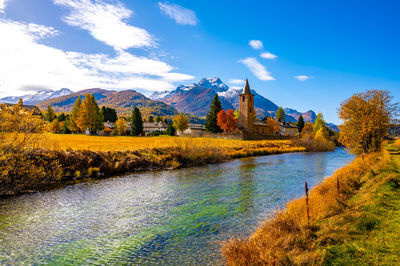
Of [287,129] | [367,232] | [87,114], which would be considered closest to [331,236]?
[367,232]

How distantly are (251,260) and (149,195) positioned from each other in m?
11.0

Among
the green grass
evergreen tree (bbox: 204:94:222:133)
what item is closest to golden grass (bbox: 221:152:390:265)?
the green grass

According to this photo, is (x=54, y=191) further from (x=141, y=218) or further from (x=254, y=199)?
(x=254, y=199)

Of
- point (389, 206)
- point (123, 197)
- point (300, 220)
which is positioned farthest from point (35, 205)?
point (389, 206)

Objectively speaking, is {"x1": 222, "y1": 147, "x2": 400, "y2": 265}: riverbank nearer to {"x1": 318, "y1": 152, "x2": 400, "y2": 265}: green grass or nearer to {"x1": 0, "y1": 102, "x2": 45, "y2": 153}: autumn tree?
{"x1": 318, "y1": 152, "x2": 400, "y2": 265}: green grass

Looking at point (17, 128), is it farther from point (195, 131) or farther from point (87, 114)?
point (195, 131)

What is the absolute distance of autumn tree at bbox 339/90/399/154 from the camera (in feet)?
77.6

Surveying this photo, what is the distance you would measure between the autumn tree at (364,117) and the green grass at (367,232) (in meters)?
15.8

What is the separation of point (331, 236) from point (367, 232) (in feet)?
3.94

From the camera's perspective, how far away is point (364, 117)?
23.7 metres

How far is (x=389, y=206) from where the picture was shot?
29.9 ft

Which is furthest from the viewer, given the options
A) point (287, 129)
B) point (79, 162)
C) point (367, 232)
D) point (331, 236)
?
point (287, 129)

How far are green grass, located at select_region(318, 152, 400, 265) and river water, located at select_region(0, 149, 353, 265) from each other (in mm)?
3377

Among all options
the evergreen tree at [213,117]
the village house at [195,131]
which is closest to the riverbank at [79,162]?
the village house at [195,131]
